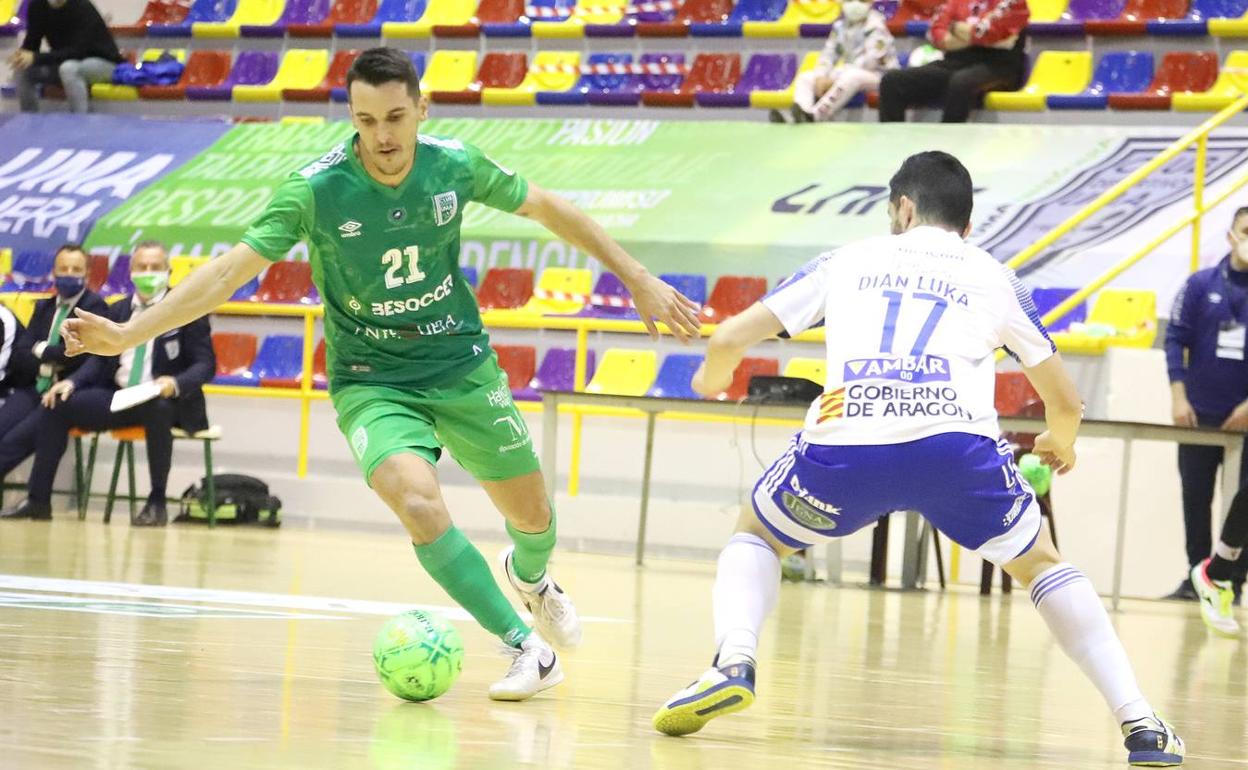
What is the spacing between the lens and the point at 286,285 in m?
14.2

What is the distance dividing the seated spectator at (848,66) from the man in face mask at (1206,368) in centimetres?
485

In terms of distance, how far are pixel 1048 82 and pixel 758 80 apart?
2.59 metres

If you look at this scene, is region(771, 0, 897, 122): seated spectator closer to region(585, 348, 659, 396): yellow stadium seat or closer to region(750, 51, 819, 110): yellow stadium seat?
region(750, 51, 819, 110): yellow stadium seat

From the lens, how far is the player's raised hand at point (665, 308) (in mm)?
4359

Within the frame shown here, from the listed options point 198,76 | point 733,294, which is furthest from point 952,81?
point 198,76

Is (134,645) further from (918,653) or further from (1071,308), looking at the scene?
(1071,308)

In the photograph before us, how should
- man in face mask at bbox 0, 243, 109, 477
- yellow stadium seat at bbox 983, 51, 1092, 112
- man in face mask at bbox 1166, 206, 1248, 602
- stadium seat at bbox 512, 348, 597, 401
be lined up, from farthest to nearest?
yellow stadium seat at bbox 983, 51, 1092, 112 → stadium seat at bbox 512, 348, 597, 401 → man in face mask at bbox 0, 243, 109, 477 → man in face mask at bbox 1166, 206, 1248, 602

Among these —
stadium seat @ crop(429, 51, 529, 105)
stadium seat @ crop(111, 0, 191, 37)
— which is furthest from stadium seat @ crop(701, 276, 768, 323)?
stadium seat @ crop(111, 0, 191, 37)

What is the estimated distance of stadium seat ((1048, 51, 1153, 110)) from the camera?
1390cm

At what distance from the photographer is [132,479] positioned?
12.0 m

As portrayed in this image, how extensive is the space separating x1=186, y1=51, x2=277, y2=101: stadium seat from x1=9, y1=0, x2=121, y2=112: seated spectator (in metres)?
1.01

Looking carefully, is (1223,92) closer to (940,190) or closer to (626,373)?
(626,373)

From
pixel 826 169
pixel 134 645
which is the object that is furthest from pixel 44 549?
pixel 826 169

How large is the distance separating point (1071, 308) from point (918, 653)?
5.02 m
